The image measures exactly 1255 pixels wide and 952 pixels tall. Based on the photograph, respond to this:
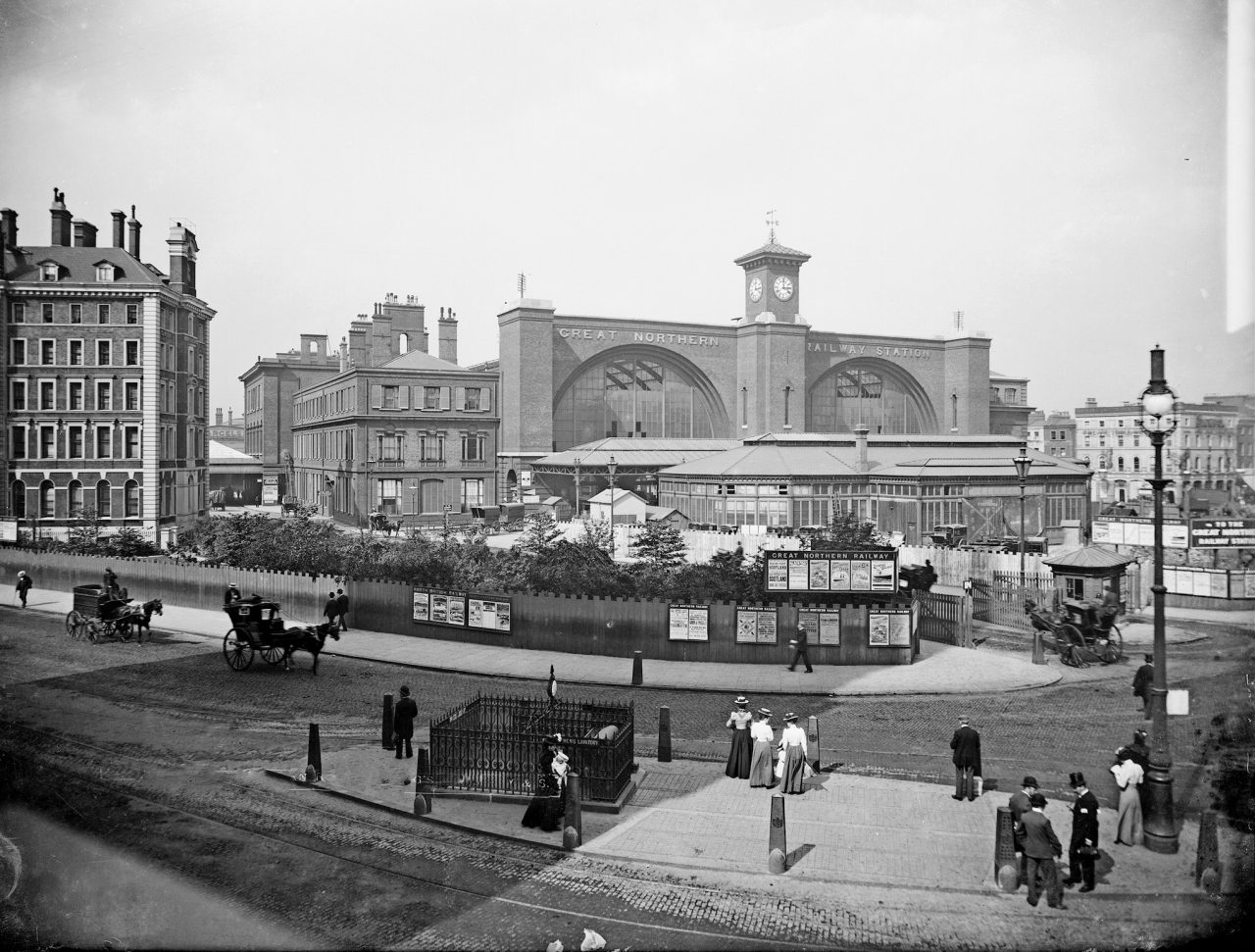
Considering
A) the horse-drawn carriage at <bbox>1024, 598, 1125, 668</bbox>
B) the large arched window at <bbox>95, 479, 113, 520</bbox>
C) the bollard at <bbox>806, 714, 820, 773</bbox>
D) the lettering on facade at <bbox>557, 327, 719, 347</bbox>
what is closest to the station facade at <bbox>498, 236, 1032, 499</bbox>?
the lettering on facade at <bbox>557, 327, 719, 347</bbox>

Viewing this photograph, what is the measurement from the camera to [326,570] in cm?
2966

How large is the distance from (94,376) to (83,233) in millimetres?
8871

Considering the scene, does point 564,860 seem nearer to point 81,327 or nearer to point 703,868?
point 703,868

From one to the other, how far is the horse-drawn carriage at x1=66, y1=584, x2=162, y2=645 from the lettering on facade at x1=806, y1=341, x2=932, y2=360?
183 feet

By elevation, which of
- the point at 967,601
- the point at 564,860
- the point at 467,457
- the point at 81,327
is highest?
the point at 81,327

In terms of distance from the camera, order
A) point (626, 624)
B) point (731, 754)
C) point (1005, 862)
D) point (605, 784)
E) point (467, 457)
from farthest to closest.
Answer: point (467, 457) < point (626, 624) < point (731, 754) < point (605, 784) < point (1005, 862)

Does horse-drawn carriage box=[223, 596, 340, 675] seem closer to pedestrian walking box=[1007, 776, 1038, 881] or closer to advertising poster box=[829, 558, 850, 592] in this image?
advertising poster box=[829, 558, 850, 592]

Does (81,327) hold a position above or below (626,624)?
above

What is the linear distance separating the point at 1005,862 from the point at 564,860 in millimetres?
5238

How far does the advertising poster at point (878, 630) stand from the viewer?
22609 mm

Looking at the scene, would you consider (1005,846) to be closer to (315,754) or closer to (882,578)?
(315,754)

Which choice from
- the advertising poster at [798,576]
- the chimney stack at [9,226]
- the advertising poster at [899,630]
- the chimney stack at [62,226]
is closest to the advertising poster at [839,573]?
the advertising poster at [798,576]

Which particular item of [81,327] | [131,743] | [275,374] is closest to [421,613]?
[131,743]

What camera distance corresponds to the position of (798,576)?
23484 millimetres
